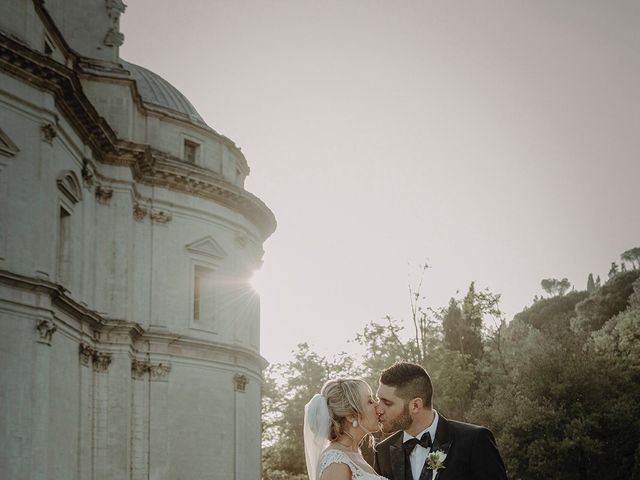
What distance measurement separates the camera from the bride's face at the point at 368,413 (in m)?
6.84

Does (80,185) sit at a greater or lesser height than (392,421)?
greater

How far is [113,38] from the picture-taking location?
88.8 feet

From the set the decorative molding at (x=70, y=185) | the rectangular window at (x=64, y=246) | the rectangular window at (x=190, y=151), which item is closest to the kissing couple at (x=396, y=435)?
the decorative molding at (x=70, y=185)

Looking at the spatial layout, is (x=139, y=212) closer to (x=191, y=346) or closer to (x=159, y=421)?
(x=191, y=346)

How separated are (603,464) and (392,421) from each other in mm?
29450

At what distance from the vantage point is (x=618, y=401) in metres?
33.6

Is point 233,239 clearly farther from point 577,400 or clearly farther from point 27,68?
point 577,400

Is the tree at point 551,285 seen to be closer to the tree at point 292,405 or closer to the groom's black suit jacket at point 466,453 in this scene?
the tree at point 292,405

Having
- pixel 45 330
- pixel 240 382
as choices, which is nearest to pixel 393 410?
pixel 45 330

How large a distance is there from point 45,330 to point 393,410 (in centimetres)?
1466

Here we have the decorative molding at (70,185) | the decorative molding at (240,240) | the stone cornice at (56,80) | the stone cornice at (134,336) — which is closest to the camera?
the stone cornice at (134,336)

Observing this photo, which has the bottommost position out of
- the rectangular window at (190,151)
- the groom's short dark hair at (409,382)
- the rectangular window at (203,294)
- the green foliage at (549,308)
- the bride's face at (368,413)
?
the bride's face at (368,413)

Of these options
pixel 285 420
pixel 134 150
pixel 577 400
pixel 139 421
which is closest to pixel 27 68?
pixel 134 150

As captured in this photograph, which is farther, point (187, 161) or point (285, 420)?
point (285, 420)
